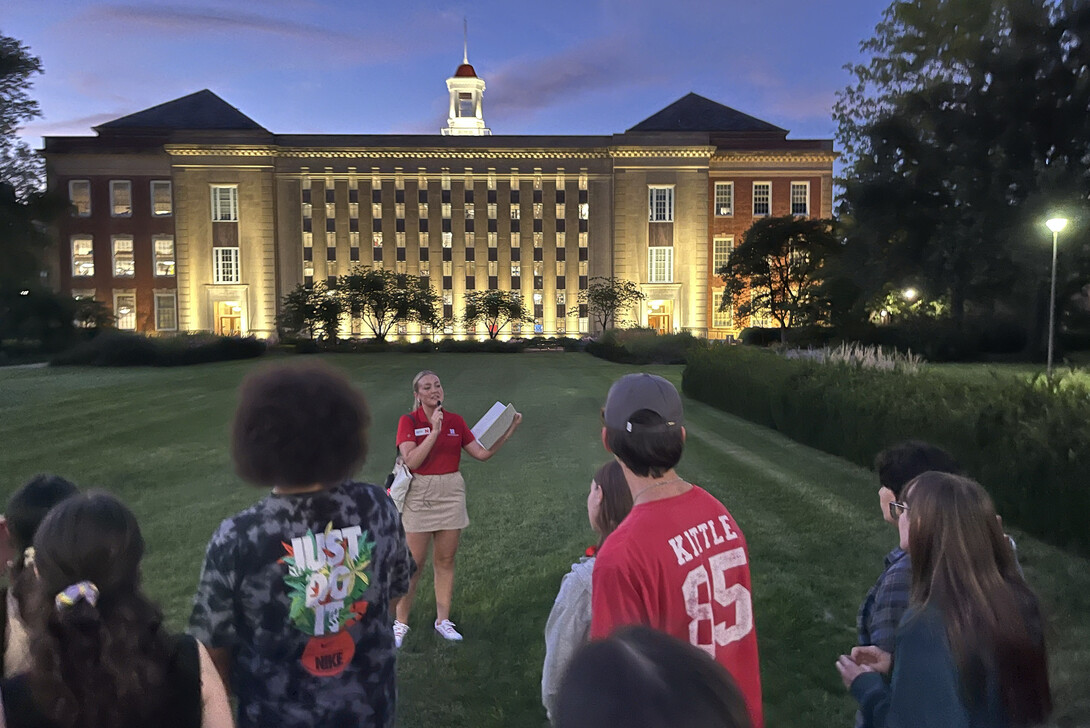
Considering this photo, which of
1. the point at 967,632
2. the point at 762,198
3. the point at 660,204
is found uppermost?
the point at 762,198

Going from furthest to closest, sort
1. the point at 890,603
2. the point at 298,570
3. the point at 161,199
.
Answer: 1. the point at 161,199
2. the point at 890,603
3. the point at 298,570

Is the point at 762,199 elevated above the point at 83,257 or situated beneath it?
elevated above

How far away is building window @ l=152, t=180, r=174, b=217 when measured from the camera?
2331 inches

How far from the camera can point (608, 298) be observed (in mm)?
57031

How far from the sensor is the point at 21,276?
26062 mm

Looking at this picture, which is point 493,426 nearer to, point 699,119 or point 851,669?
point 851,669

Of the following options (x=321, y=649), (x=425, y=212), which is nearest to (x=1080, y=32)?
(x=321, y=649)

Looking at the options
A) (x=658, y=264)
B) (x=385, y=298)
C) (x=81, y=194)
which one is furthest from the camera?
(x=658, y=264)

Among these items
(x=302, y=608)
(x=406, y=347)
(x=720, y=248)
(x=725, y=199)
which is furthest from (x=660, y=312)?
(x=302, y=608)

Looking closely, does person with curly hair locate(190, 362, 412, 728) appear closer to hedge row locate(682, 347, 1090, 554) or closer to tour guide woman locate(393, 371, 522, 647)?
tour guide woman locate(393, 371, 522, 647)

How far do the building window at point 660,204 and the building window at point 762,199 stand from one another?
7045 millimetres

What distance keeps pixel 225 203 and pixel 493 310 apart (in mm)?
23712

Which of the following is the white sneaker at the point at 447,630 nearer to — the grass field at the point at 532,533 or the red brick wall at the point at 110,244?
the grass field at the point at 532,533

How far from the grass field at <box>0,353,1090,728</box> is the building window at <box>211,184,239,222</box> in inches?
1758
